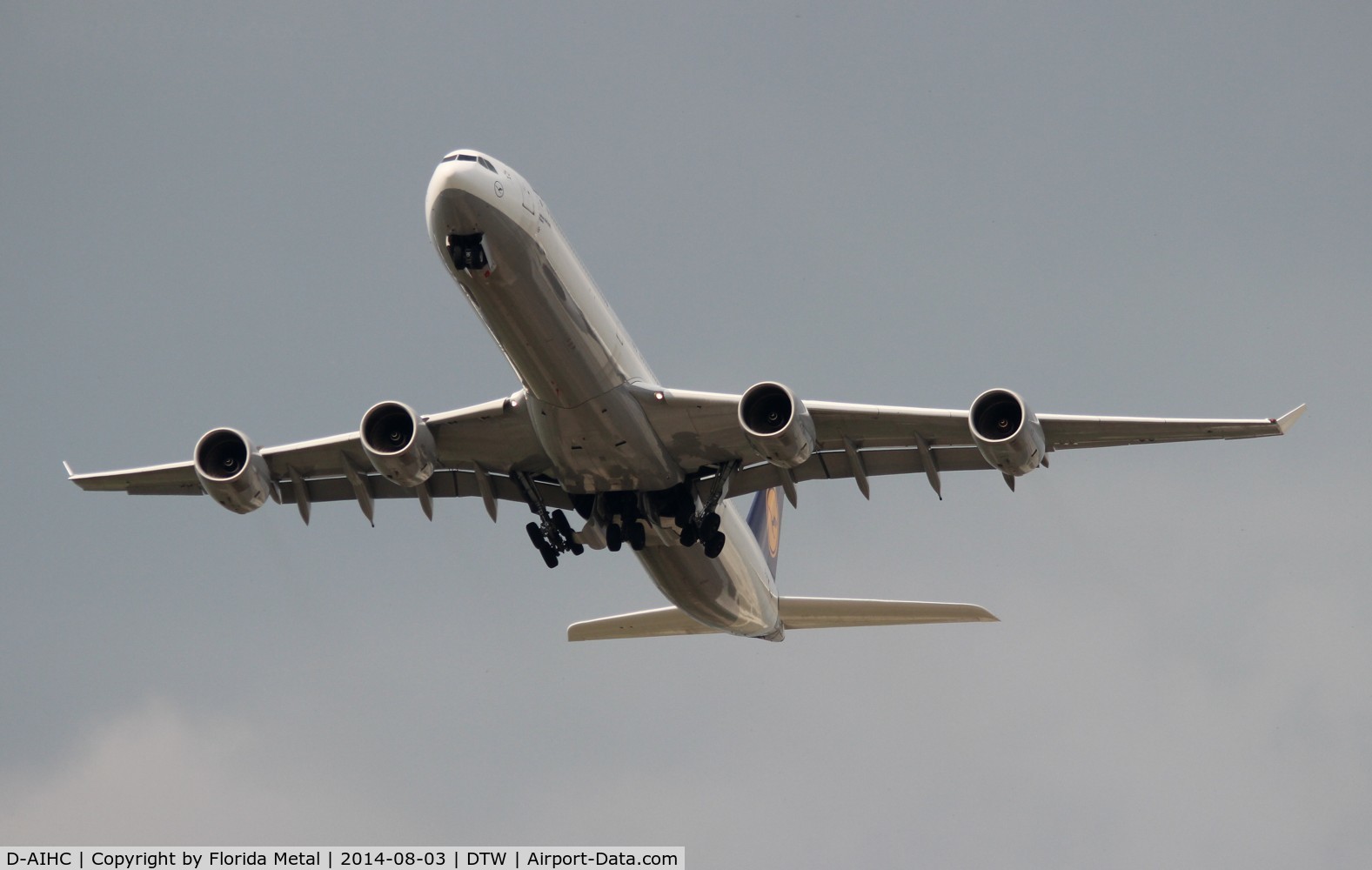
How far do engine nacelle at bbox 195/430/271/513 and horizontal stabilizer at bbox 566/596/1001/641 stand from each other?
1056cm

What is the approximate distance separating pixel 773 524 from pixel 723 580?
6.18 m

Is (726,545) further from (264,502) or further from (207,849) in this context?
(207,849)

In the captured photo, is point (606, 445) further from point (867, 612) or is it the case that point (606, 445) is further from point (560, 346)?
point (867, 612)

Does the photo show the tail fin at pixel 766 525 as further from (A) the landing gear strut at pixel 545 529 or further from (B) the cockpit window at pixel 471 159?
(B) the cockpit window at pixel 471 159

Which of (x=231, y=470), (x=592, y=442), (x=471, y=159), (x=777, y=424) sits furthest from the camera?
(x=231, y=470)

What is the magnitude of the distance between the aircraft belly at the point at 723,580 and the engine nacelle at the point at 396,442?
16.2 feet

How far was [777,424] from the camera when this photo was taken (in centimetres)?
2720

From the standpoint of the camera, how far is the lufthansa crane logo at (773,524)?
122 ft

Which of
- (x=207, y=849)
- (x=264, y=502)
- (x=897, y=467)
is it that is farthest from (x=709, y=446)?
(x=207, y=849)

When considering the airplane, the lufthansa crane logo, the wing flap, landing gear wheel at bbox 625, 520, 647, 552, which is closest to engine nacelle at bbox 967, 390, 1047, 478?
the airplane

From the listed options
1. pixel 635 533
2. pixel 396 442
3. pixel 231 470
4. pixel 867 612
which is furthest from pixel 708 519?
pixel 231 470

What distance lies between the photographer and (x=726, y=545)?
3145 cm

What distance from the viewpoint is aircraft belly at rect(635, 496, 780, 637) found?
30.7 meters

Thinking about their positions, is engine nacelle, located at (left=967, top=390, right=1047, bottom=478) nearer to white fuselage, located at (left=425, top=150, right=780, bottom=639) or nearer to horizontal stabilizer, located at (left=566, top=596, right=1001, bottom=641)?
white fuselage, located at (left=425, top=150, right=780, bottom=639)
